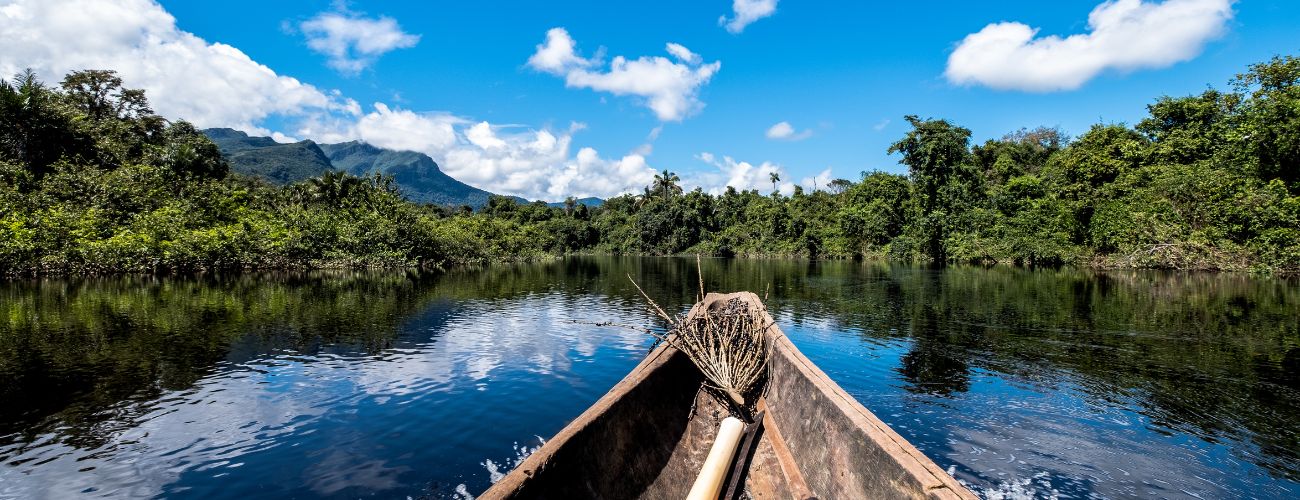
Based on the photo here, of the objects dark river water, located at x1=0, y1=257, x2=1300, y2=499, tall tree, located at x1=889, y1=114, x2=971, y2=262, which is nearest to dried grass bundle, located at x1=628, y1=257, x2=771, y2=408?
dark river water, located at x1=0, y1=257, x2=1300, y2=499

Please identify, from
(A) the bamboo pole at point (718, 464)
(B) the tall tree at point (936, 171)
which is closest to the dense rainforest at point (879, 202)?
(B) the tall tree at point (936, 171)

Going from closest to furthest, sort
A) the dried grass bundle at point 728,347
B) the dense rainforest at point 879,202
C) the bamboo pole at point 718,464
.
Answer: the bamboo pole at point 718,464 < the dried grass bundle at point 728,347 < the dense rainforest at point 879,202

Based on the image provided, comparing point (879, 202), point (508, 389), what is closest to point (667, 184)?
point (879, 202)

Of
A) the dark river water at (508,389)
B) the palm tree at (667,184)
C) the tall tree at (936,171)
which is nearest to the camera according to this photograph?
the dark river water at (508,389)

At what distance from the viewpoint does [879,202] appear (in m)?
60.8

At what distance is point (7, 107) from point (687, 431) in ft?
155

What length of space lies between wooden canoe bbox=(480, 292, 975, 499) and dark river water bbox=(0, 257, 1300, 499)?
1866 mm

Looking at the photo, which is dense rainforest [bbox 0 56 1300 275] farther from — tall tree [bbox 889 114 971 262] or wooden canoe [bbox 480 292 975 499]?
wooden canoe [bbox 480 292 975 499]

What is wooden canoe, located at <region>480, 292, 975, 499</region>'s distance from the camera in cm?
342

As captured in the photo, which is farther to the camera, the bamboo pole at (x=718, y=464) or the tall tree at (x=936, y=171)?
the tall tree at (x=936, y=171)

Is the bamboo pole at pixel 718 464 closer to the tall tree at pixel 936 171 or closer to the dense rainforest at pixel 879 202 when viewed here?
the dense rainforest at pixel 879 202

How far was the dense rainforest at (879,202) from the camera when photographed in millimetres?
26500

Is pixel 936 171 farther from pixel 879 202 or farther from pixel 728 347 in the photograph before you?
pixel 728 347

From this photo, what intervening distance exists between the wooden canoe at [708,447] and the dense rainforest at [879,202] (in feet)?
102
